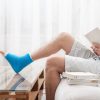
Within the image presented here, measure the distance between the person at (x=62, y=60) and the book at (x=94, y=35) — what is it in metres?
0.08

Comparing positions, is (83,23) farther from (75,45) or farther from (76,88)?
(76,88)

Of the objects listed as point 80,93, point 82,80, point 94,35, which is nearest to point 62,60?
point 94,35

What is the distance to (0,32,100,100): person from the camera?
166 cm

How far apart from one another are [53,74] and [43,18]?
1232 mm

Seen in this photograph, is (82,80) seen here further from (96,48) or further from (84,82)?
(96,48)

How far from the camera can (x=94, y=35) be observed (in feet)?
5.61

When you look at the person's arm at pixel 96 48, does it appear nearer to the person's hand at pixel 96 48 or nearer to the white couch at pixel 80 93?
the person's hand at pixel 96 48

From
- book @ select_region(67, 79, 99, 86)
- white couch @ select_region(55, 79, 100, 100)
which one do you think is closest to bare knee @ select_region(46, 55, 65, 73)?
book @ select_region(67, 79, 99, 86)

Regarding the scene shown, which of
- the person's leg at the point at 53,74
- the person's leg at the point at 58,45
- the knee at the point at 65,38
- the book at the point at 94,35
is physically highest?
the book at the point at 94,35

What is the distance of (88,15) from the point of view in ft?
9.10

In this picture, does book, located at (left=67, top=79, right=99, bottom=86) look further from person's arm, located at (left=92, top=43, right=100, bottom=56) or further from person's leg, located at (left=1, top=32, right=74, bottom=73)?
person's leg, located at (left=1, top=32, right=74, bottom=73)

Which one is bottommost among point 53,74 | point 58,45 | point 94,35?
point 53,74

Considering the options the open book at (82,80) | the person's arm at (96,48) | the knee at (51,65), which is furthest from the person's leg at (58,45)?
the open book at (82,80)

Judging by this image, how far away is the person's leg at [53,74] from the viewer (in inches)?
64.2
